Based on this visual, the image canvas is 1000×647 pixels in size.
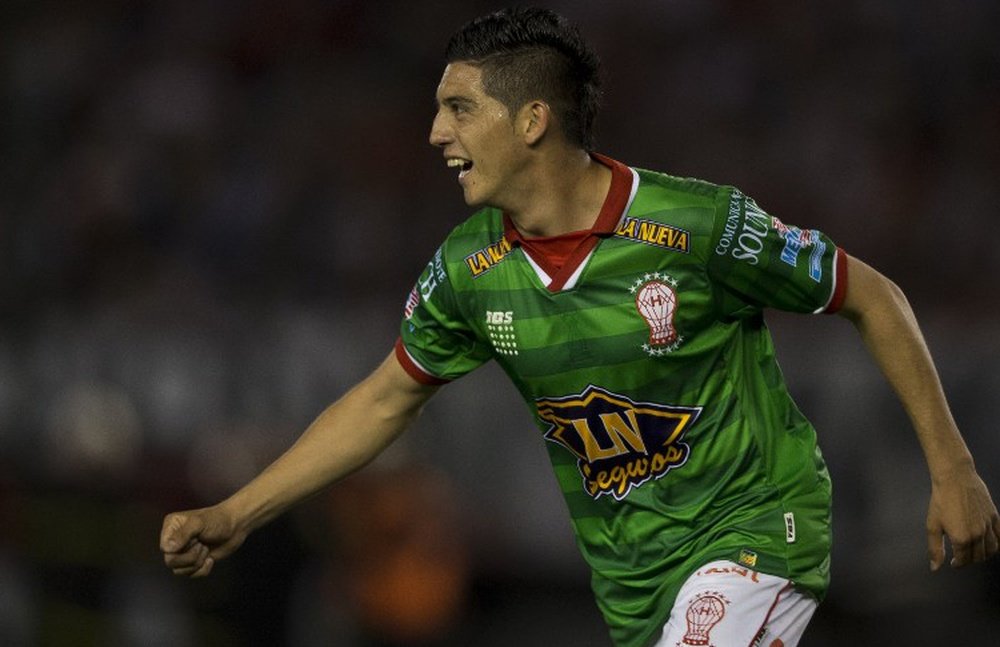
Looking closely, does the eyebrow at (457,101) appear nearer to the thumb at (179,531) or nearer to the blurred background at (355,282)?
the thumb at (179,531)

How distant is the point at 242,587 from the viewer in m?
8.19

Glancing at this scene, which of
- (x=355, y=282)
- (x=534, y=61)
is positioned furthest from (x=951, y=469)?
(x=355, y=282)

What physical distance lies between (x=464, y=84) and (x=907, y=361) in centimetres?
130

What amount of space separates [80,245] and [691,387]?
750 cm

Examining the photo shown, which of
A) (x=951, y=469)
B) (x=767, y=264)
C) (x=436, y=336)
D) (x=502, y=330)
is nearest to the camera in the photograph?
(x=951, y=469)

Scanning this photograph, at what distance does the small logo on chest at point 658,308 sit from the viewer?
4.48 m

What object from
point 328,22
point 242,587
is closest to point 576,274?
point 242,587

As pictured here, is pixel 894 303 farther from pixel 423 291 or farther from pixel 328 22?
pixel 328 22

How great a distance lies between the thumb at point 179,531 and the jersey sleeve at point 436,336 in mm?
738

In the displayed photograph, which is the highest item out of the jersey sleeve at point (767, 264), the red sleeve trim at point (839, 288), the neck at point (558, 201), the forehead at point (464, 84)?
the forehead at point (464, 84)

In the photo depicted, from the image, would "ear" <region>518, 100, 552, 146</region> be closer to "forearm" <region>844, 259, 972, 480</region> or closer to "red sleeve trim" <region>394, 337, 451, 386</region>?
"red sleeve trim" <region>394, 337, 451, 386</region>

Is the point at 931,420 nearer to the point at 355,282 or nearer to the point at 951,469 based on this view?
the point at 951,469

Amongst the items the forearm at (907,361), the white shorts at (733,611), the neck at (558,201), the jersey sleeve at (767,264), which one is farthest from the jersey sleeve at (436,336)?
the forearm at (907,361)

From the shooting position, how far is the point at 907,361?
445cm
